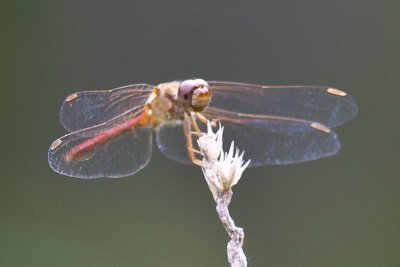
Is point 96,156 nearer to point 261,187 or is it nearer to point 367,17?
point 261,187

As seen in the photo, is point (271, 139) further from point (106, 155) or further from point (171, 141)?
point (106, 155)

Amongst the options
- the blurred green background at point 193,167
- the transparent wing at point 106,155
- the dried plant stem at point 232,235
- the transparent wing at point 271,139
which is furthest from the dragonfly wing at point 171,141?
the blurred green background at point 193,167

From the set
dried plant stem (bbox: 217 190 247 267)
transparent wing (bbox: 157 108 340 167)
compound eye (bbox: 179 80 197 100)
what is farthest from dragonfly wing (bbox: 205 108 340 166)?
dried plant stem (bbox: 217 190 247 267)

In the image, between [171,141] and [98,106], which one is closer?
[98,106]

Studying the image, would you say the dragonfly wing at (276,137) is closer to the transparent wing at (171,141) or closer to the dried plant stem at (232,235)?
the transparent wing at (171,141)

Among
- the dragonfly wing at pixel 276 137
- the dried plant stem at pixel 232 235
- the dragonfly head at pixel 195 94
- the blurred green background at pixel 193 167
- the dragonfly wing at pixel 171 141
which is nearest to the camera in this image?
the dried plant stem at pixel 232 235

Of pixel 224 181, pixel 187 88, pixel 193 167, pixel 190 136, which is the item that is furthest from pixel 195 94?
pixel 193 167

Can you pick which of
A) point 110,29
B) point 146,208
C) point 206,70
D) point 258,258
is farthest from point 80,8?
point 258,258
